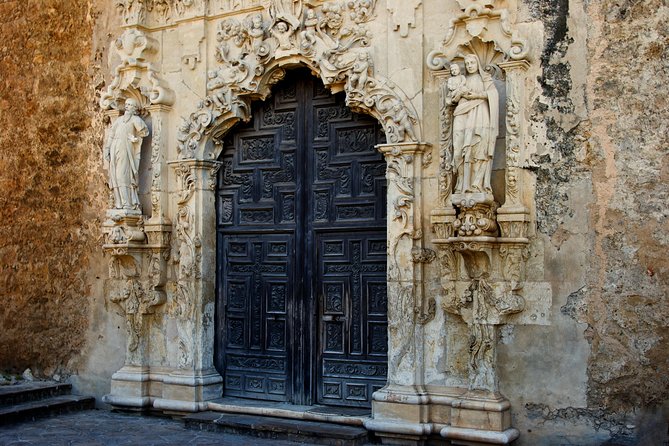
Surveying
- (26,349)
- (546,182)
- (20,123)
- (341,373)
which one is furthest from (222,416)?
(20,123)

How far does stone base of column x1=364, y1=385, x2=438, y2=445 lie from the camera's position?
264 inches

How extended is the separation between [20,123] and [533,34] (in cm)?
578

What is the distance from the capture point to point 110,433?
7.54m

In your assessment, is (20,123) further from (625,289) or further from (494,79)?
(625,289)

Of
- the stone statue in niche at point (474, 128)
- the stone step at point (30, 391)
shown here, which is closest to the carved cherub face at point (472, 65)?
the stone statue in niche at point (474, 128)

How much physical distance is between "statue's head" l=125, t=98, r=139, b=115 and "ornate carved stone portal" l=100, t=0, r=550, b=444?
0.01 metres

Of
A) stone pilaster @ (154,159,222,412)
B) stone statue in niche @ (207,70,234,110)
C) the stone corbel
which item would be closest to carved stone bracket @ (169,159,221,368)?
stone pilaster @ (154,159,222,412)

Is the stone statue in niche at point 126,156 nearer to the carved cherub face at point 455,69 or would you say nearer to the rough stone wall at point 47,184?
the rough stone wall at point 47,184

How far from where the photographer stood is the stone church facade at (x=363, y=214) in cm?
618

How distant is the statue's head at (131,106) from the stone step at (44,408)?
9.64 ft

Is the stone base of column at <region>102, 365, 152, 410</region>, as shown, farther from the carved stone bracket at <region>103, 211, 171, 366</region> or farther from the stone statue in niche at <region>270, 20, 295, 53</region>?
the stone statue in niche at <region>270, 20, 295, 53</region>

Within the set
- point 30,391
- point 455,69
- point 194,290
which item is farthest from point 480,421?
point 30,391

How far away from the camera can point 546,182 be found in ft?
21.0

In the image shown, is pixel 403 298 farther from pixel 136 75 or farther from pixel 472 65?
pixel 136 75
